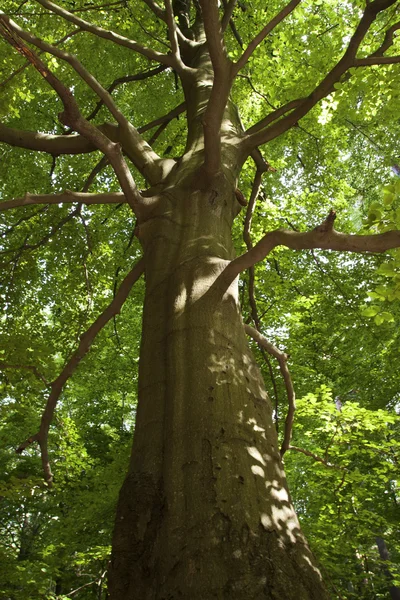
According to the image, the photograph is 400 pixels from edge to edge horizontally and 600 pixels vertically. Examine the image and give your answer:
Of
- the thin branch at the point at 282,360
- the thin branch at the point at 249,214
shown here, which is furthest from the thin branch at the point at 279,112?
the thin branch at the point at 282,360

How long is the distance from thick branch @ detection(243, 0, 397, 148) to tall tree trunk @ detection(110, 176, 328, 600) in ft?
4.74

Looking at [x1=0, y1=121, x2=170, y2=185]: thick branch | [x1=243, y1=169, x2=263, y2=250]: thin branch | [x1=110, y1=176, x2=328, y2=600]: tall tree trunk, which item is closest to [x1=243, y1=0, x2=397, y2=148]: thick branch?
[x1=243, y1=169, x2=263, y2=250]: thin branch

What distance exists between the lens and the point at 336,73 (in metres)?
3.29

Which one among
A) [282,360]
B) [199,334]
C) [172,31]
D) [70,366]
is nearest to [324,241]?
[199,334]

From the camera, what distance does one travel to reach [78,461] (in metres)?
7.52

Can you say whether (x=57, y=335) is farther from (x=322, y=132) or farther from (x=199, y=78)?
(x=322, y=132)

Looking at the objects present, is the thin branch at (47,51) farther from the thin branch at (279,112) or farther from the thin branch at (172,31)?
the thin branch at (279,112)

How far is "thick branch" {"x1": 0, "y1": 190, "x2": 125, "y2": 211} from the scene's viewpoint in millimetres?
2814

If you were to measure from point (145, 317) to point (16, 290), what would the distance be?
15.6 feet

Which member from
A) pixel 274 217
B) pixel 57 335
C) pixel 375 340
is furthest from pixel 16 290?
pixel 375 340

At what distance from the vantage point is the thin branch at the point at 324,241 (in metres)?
1.89

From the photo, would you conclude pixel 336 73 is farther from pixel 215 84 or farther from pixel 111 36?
pixel 111 36

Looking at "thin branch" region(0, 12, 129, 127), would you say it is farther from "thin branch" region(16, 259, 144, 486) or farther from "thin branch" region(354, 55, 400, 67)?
"thin branch" region(354, 55, 400, 67)

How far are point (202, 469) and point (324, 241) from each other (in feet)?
3.51
